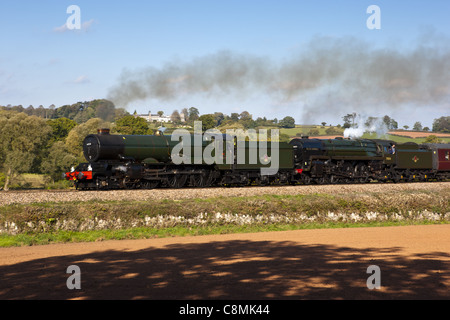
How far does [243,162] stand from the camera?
128 ft

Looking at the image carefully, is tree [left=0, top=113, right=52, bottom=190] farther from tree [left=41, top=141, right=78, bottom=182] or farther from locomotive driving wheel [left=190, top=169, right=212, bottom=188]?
locomotive driving wheel [left=190, top=169, right=212, bottom=188]

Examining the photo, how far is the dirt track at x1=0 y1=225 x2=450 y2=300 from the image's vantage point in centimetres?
1100

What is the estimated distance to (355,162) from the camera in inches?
1827

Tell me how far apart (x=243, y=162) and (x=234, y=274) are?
26.4m

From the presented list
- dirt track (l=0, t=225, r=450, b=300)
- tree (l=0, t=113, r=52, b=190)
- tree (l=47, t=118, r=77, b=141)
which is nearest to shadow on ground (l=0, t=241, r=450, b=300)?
dirt track (l=0, t=225, r=450, b=300)

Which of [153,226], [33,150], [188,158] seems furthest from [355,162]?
[33,150]

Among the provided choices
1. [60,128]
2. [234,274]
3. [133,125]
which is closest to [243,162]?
[234,274]

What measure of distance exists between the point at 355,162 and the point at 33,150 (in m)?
47.8

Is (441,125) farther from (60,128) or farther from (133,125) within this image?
(60,128)

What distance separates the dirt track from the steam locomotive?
50.3 feet

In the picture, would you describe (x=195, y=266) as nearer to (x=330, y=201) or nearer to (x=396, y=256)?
(x=396, y=256)

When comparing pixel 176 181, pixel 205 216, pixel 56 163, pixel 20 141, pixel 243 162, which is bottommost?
pixel 205 216

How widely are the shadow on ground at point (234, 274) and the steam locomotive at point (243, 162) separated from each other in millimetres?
17390
